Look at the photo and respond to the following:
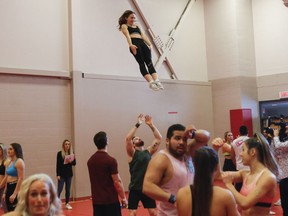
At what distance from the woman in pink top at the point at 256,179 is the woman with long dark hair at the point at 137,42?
17.9 feet

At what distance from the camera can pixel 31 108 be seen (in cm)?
987

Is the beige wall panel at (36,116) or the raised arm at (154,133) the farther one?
the beige wall panel at (36,116)

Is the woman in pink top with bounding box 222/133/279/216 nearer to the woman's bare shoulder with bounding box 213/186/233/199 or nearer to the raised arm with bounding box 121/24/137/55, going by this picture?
the woman's bare shoulder with bounding box 213/186/233/199

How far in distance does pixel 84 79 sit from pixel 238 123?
5249mm

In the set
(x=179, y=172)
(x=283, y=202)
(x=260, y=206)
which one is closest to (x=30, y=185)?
(x=179, y=172)

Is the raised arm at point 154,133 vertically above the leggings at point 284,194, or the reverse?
the raised arm at point 154,133

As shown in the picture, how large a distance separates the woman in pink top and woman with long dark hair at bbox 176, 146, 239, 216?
1.65 ft

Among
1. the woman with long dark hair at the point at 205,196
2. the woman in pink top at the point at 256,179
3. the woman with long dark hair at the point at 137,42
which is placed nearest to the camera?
the woman with long dark hair at the point at 205,196

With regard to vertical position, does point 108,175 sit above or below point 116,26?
below

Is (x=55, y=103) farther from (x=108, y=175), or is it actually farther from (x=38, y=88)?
(x=108, y=175)

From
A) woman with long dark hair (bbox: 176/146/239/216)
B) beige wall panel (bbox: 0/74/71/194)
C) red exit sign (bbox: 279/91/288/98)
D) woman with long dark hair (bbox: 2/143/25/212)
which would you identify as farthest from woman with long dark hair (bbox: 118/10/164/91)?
woman with long dark hair (bbox: 176/146/239/216)

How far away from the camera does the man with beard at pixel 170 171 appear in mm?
2982

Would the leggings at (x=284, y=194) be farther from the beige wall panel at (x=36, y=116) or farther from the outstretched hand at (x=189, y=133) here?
the beige wall panel at (x=36, y=116)

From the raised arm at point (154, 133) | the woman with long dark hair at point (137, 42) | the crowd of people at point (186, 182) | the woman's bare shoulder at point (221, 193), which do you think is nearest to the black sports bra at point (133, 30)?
the woman with long dark hair at point (137, 42)
